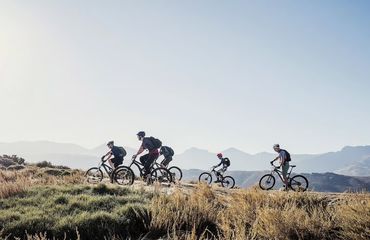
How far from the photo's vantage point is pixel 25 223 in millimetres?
9516

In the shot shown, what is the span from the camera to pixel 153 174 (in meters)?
19.6

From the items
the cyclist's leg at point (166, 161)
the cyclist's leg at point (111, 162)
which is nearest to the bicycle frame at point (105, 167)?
the cyclist's leg at point (111, 162)

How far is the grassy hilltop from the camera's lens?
9.02 m

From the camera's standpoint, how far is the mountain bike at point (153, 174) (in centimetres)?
1925

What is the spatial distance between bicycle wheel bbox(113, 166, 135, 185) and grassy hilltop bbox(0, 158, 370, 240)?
5369 mm

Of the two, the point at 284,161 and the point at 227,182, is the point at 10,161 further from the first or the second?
the point at 284,161

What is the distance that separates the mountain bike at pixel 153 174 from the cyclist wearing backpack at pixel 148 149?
0.60 feet

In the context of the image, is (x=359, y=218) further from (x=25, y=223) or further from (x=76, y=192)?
(x=76, y=192)

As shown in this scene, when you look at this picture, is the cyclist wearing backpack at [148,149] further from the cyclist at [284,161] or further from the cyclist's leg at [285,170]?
the cyclist's leg at [285,170]

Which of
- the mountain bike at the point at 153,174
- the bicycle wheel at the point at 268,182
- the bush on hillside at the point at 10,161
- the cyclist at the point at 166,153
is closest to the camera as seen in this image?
the mountain bike at the point at 153,174

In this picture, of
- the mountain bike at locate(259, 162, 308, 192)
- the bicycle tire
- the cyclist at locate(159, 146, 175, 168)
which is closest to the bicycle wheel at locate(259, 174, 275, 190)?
the mountain bike at locate(259, 162, 308, 192)

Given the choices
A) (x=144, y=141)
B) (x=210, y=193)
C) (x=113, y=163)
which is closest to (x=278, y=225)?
(x=210, y=193)

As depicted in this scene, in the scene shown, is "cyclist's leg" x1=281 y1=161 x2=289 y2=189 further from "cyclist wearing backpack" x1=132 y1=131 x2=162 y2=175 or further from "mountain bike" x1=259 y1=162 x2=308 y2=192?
"cyclist wearing backpack" x1=132 y1=131 x2=162 y2=175

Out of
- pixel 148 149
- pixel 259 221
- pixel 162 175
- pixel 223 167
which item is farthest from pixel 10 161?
pixel 259 221
